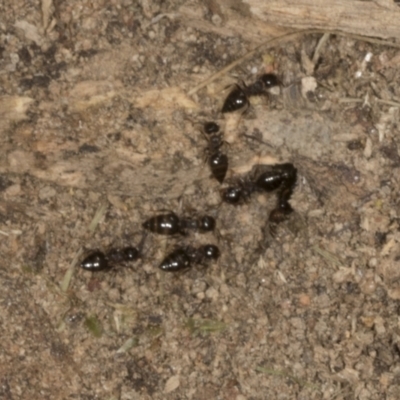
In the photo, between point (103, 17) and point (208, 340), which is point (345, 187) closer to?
point (208, 340)

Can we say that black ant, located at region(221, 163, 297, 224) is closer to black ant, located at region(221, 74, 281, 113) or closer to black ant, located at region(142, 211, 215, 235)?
black ant, located at region(142, 211, 215, 235)

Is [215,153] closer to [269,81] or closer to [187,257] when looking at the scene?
[269,81]

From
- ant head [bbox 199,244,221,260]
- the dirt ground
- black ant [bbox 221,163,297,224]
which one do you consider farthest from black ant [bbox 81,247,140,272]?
black ant [bbox 221,163,297,224]

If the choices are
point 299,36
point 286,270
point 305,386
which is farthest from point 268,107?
point 305,386

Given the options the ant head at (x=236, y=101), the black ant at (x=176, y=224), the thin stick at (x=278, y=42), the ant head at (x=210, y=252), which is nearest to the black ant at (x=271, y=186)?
the black ant at (x=176, y=224)

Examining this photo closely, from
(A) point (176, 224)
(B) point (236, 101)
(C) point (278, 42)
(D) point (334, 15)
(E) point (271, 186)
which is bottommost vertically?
(A) point (176, 224)

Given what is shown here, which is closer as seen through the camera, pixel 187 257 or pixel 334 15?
pixel 334 15

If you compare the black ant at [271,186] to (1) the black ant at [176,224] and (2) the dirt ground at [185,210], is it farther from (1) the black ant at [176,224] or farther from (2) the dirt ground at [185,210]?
(1) the black ant at [176,224]

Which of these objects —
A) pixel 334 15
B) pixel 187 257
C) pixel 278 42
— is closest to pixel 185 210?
pixel 187 257
